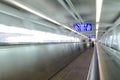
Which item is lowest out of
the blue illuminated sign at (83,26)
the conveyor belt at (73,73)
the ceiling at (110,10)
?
the conveyor belt at (73,73)

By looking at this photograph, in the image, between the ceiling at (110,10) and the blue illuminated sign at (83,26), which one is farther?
the blue illuminated sign at (83,26)

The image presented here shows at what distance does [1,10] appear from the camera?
337 cm

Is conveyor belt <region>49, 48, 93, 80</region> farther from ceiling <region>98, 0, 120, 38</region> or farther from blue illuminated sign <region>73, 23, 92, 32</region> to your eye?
blue illuminated sign <region>73, 23, 92, 32</region>

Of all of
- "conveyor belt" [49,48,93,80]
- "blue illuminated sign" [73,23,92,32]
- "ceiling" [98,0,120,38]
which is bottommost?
"conveyor belt" [49,48,93,80]

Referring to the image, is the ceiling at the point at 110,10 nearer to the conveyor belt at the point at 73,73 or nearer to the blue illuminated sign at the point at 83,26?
the blue illuminated sign at the point at 83,26

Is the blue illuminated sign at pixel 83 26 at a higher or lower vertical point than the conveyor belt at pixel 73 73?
higher

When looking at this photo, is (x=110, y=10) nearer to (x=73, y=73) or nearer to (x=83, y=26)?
(x=83, y=26)

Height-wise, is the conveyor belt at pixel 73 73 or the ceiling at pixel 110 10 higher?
the ceiling at pixel 110 10

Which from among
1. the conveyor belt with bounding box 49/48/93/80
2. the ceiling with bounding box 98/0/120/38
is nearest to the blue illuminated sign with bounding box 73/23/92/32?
the ceiling with bounding box 98/0/120/38

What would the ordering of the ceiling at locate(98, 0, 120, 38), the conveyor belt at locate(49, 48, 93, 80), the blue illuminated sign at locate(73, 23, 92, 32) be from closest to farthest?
the conveyor belt at locate(49, 48, 93, 80) < the ceiling at locate(98, 0, 120, 38) < the blue illuminated sign at locate(73, 23, 92, 32)

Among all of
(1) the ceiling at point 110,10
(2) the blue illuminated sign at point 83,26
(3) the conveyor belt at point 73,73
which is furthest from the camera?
(2) the blue illuminated sign at point 83,26

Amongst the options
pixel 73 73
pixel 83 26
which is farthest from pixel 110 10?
pixel 73 73

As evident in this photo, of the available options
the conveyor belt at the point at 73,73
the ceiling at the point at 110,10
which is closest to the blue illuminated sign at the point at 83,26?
the ceiling at the point at 110,10

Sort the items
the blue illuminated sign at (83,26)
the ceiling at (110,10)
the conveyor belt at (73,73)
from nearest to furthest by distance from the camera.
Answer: the conveyor belt at (73,73) < the ceiling at (110,10) < the blue illuminated sign at (83,26)
